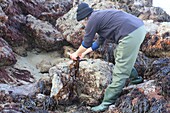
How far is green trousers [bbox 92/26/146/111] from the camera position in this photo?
404cm

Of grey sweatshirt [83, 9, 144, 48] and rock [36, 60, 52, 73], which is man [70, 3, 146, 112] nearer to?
grey sweatshirt [83, 9, 144, 48]

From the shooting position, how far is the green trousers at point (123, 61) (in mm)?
4043

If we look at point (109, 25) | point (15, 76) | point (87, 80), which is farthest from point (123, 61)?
point (15, 76)

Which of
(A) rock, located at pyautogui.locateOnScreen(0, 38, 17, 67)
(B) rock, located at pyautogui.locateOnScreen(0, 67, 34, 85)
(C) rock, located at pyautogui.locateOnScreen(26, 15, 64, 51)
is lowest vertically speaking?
(B) rock, located at pyautogui.locateOnScreen(0, 67, 34, 85)

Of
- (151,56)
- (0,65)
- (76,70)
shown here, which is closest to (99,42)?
(76,70)

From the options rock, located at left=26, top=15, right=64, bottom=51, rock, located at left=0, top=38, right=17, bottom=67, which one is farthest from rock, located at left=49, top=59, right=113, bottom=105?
rock, located at left=26, top=15, right=64, bottom=51

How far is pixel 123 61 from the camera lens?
4.13m

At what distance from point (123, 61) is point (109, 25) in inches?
23.4

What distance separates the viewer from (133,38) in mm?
4035

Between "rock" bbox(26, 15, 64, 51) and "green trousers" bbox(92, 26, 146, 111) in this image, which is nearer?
"green trousers" bbox(92, 26, 146, 111)

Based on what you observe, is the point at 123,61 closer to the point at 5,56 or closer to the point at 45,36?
the point at 5,56

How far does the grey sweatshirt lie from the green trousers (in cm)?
10

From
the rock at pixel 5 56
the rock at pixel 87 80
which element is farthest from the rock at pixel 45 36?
the rock at pixel 87 80

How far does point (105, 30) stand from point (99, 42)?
1.40ft
